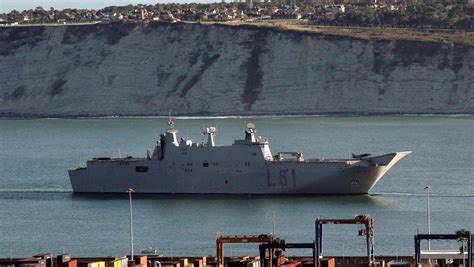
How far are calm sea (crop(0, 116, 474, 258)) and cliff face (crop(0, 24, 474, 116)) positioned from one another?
30089 millimetres

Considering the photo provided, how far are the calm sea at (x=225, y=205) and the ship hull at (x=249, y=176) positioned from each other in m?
1.00

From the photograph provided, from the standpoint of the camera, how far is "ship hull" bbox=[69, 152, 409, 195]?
8862 centimetres

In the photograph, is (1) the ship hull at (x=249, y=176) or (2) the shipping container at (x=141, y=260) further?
(1) the ship hull at (x=249, y=176)

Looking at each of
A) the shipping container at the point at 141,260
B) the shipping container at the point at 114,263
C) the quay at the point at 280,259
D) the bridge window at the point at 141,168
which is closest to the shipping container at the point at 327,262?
the quay at the point at 280,259

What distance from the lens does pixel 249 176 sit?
293 feet

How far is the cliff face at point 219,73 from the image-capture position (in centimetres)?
16612

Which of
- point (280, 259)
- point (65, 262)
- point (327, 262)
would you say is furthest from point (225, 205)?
point (65, 262)

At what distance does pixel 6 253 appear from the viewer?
6694 centimetres

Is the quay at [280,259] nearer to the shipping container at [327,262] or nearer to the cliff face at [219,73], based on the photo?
the shipping container at [327,262]

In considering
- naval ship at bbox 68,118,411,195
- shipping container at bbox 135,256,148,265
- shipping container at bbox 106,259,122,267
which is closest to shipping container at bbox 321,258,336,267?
shipping container at bbox 135,256,148,265

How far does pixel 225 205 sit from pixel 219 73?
296 ft

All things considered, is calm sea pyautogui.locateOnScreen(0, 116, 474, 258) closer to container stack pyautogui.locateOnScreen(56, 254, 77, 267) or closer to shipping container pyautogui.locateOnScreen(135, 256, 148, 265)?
shipping container pyautogui.locateOnScreen(135, 256, 148, 265)

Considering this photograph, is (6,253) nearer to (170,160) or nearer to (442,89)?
(170,160)

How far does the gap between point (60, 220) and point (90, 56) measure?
105603 millimetres
